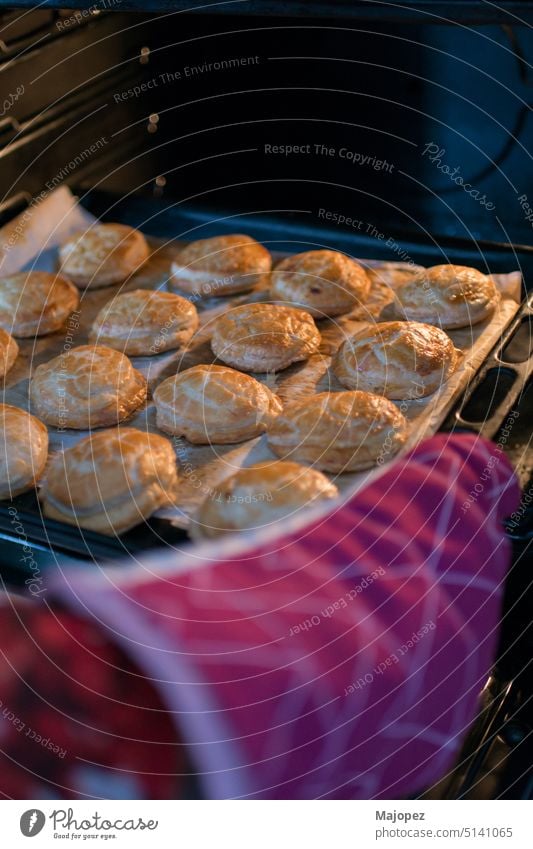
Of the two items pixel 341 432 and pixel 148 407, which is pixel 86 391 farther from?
pixel 341 432

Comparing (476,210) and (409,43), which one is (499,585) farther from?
(409,43)

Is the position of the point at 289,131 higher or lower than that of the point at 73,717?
higher

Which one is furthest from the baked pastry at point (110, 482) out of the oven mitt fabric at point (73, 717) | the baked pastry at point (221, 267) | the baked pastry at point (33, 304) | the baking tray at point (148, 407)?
the baked pastry at point (221, 267)

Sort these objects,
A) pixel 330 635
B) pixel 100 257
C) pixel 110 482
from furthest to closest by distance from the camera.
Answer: pixel 100 257, pixel 110 482, pixel 330 635

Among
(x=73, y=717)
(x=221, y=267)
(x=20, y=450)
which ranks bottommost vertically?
A: (x=73, y=717)

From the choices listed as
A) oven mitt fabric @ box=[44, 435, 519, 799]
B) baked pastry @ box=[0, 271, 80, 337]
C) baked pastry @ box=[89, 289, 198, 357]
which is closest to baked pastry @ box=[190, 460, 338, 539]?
oven mitt fabric @ box=[44, 435, 519, 799]

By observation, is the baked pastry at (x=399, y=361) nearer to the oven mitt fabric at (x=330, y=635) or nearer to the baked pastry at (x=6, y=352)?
the oven mitt fabric at (x=330, y=635)

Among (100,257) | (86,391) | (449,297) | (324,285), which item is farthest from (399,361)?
(100,257)
